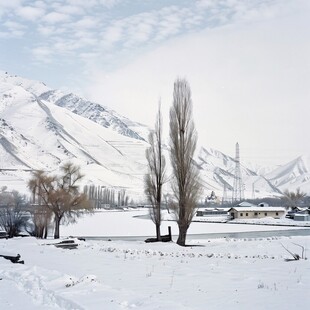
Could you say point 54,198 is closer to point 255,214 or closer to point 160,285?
point 160,285

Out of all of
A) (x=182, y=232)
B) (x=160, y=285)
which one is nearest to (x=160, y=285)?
Answer: (x=160, y=285)

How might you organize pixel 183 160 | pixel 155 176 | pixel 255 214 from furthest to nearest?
pixel 255 214, pixel 155 176, pixel 183 160

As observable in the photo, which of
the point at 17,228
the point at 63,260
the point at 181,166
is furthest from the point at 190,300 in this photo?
the point at 17,228

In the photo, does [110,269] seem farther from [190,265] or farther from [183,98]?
[183,98]

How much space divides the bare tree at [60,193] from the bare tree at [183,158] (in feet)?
52.6

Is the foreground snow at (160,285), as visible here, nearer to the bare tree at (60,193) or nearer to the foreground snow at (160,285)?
the foreground snow at (160,285)

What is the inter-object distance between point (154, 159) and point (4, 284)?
24797mm

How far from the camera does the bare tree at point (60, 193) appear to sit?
4456 cm

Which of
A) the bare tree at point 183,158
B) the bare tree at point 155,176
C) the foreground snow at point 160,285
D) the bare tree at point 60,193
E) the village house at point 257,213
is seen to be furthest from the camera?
the village house at point 257,213

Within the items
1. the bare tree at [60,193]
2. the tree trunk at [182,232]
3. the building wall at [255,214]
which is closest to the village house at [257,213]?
the building wall at [255,214]

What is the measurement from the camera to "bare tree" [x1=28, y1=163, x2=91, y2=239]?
146 feet

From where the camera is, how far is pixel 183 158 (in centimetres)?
3297

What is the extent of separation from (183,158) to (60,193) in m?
17.4

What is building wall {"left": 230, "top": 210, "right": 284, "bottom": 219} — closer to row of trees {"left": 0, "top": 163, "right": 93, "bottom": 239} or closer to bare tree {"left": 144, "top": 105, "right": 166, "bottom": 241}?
row of trees {"left": 0, "top": 163, "right": 93, "bottom": 239}
